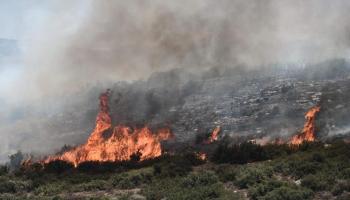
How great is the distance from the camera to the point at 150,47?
1683 inches

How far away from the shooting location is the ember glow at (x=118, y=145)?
30594 millimetres

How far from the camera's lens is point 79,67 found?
45.9m

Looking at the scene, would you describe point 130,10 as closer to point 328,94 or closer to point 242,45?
point 242,45

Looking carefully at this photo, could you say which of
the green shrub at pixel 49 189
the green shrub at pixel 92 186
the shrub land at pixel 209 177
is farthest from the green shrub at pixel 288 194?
the green shrub at pixel 49 189

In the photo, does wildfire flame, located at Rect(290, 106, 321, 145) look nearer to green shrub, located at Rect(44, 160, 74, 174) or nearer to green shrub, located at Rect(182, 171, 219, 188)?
green shrub, located at Rect(182, 171, 219, 188)

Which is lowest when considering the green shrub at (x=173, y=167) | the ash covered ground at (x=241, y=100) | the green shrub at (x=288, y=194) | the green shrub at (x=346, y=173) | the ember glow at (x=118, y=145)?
the green shrub at (x=288, y=194)

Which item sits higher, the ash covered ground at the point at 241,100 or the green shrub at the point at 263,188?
the ash covered ground at the point at 241,100

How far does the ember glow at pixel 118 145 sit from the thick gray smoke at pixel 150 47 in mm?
3052

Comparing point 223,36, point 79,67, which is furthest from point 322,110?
point 79,67

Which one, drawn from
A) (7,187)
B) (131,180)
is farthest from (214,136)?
(7,187)

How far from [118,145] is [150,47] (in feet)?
45.3

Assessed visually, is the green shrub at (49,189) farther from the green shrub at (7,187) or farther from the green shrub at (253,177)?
the green shrub at (253,177)

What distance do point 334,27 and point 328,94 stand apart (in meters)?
8.97

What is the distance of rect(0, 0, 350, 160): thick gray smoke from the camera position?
3831 cm
